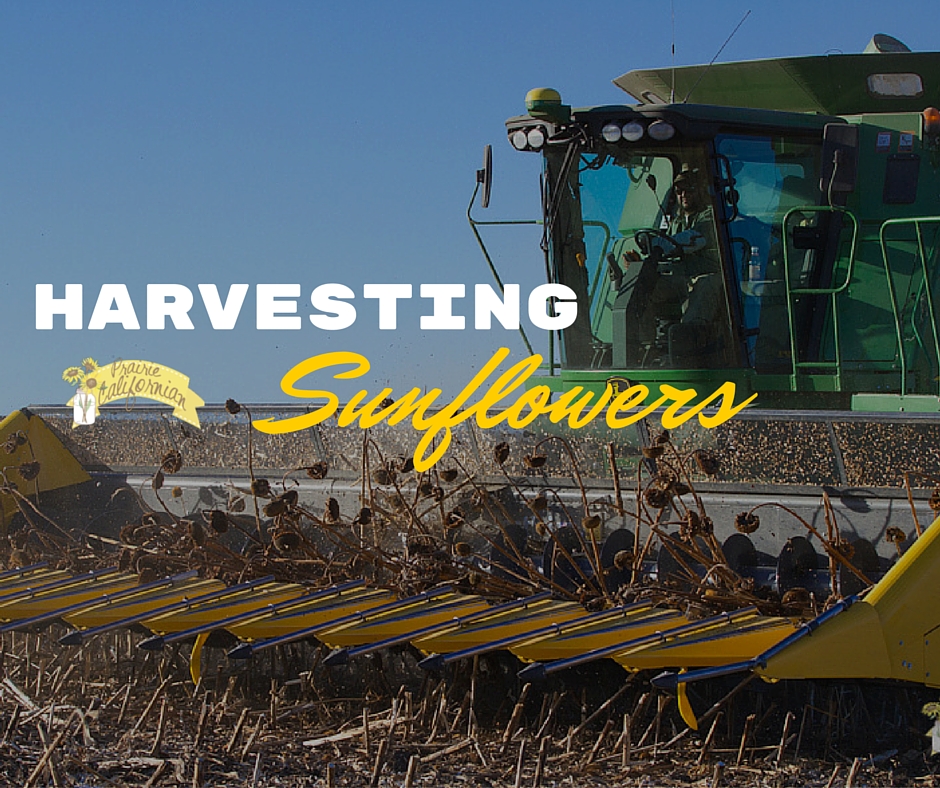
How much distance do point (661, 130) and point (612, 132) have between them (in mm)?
230

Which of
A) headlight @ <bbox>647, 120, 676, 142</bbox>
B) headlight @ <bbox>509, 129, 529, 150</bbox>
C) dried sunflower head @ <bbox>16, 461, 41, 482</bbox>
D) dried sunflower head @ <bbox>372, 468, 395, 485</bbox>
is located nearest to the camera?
dried sunflower head @ <bbox>372, 468, 395, 485</bbox>

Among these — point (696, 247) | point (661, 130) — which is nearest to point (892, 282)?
point (696, 247)

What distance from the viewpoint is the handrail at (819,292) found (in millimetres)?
5875

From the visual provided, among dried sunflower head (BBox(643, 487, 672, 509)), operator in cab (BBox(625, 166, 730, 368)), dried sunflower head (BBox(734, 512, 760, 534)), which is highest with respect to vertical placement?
operator in cab (BBox(625, 166, 730, 368))

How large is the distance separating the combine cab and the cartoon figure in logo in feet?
7.91

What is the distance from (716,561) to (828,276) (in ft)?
9.11

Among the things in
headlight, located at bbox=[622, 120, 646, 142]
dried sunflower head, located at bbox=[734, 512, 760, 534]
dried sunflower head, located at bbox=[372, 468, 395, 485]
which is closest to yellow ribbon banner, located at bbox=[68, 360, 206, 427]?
dried sunflower head, located at bbox=[372, 468, 395, 485]

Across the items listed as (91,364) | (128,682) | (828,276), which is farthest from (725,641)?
(91,364)

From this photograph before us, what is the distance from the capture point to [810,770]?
3365 mm

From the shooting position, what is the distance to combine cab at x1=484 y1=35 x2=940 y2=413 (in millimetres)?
6062

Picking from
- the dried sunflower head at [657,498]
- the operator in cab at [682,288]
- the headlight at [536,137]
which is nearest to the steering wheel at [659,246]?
the operator in cab at [682,288]

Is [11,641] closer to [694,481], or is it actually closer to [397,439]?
[397,439]

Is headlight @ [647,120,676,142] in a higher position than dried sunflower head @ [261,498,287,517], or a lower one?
higher

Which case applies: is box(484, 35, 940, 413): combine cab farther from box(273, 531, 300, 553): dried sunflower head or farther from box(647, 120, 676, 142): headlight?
box(273, 531, 300, 553): dried sunflower head
